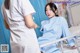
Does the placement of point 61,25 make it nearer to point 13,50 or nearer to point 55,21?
point 55,21

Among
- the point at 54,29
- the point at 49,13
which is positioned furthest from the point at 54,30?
the point at 49,13

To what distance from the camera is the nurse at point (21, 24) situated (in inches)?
58.8

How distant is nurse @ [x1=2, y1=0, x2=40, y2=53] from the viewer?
1.49 meters

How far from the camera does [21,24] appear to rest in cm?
152

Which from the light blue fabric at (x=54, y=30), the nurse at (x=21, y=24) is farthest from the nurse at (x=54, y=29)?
the nurse at (x=21, y=24)

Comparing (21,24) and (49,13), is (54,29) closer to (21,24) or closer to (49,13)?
(49,13)

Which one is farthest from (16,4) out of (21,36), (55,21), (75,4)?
(75,4)

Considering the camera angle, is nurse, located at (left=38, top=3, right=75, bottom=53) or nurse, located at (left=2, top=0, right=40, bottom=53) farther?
nurse, located at (left=38, top=3, right=75, bottom=53)

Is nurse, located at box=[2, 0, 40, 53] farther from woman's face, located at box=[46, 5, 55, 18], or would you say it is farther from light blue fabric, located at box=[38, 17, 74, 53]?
woman's face, located at box=[46, 5, 55, 18]

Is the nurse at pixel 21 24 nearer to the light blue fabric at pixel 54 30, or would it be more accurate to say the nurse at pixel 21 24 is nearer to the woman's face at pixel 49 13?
the light blue fabric at pixel 54 30

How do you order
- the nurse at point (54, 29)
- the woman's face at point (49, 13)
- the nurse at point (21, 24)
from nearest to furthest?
the nurse at point (21, 24) → the nurse at point (54, 29) → the woman's face at point (49, 13)

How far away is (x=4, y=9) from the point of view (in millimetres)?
1588

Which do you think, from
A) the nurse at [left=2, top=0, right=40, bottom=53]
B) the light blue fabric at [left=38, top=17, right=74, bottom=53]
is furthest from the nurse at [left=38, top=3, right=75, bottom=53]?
the nurse at [left=2, top=0, right=40, bottom=53]

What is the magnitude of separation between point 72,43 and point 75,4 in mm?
1234
